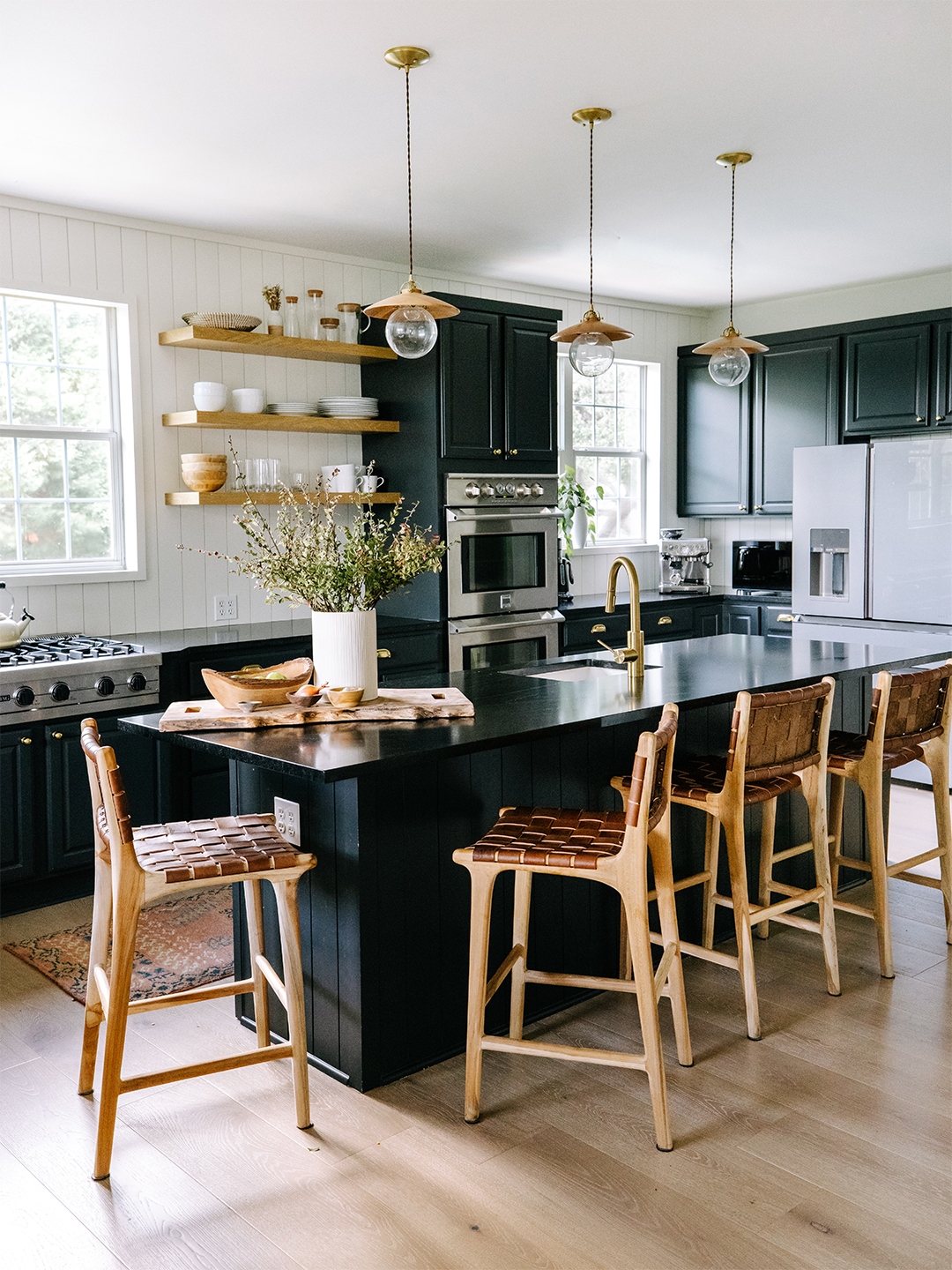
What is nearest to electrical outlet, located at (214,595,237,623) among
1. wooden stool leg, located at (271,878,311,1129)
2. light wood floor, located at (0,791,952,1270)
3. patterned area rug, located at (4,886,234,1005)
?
patterned area rug, located at (4,886,234,1005)

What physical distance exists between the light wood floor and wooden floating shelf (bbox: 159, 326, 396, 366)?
2.74m

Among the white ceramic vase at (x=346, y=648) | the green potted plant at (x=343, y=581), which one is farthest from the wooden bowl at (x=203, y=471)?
the white ceramic vase at (x=346, y=648)

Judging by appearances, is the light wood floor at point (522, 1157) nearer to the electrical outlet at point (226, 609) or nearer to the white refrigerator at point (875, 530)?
the electrical outlet at point (226, 609)

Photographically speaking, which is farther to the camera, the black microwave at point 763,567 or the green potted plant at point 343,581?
the black microwave at point 763,567

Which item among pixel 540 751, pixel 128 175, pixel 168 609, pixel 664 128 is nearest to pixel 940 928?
pixel 540 751

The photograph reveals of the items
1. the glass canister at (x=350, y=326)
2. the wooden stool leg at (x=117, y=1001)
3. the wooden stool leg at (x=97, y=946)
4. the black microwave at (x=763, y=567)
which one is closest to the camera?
the wooden stool leg at (x=117, y=1001)

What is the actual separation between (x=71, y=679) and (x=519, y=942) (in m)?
2.00

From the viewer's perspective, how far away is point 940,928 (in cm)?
355

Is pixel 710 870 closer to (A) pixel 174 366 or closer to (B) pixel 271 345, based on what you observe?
(B) pixel 271 345

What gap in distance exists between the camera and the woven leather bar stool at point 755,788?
277 cm

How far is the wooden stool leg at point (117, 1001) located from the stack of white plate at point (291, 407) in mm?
3182

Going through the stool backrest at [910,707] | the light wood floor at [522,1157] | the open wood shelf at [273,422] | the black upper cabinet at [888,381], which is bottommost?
the light wood floor at [522,1157]

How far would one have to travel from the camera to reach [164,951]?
344cm

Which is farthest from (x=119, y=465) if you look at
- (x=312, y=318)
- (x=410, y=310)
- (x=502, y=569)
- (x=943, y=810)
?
(x=943, y=810)
